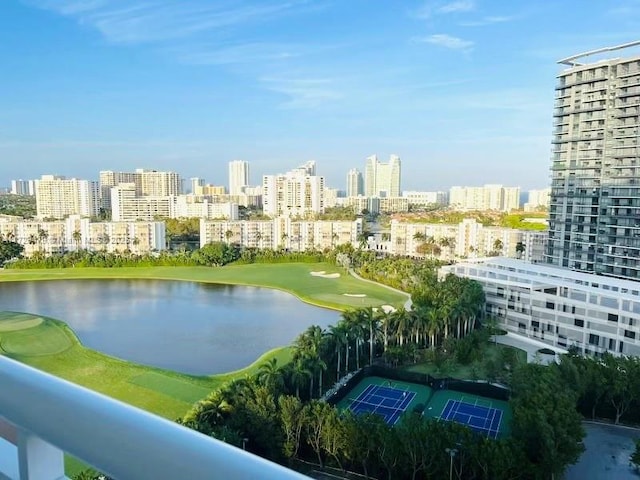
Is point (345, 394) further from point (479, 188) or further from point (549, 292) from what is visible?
point (479, 188)

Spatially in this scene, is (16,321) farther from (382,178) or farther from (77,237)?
(382,178)

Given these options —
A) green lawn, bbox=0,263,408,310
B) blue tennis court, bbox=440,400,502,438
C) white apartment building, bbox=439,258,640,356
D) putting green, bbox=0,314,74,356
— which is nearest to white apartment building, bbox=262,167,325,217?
green lawn, bbox=0,263,408,310

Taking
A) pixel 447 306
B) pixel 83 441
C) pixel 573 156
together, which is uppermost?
pixel 573 156

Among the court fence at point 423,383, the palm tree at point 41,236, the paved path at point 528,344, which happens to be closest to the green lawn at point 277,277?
the paved path at point 528,344

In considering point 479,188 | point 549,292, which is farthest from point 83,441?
point 479,188

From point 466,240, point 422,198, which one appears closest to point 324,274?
point 466,240
